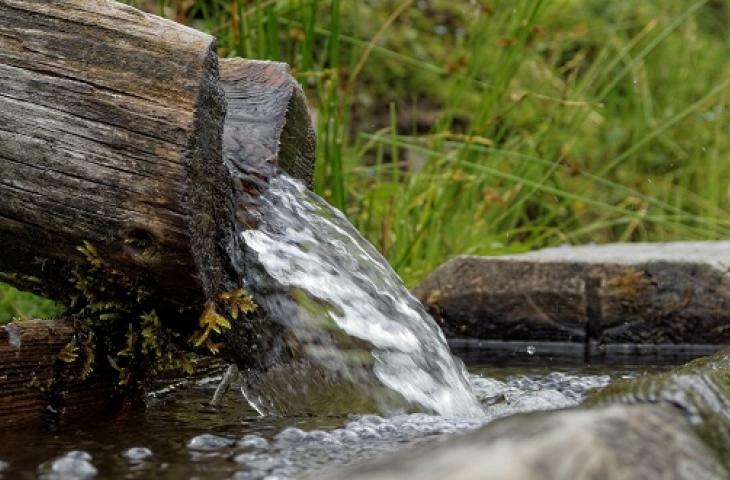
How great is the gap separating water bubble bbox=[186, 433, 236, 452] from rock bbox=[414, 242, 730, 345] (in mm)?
1622

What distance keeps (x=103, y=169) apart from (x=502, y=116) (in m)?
2.36

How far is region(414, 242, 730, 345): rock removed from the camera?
11.4 ft

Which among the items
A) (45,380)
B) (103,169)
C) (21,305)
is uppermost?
(103,169)

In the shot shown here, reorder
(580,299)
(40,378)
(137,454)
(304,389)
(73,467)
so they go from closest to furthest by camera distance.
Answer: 1. (73,467)
2. (137,454)
3. (40,378)
4. (304,389)
5. (580,299)

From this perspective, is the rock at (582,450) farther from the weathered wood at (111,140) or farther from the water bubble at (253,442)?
the weathered wood at (111,140)

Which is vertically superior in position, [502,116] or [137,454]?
[502,116]

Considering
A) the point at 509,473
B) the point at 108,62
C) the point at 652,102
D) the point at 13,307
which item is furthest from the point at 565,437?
the point at 652,102

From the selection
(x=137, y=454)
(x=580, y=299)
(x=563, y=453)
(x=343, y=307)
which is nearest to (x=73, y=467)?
(x=137, y=454)

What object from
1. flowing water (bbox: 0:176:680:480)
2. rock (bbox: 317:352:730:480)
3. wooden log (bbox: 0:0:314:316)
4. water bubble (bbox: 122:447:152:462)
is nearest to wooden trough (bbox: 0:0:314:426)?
wooden log (bbox: 0:0:314:316)

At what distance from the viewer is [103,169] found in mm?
2014

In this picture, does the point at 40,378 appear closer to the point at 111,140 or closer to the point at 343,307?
the point at 111,140

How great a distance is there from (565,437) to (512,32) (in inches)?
110

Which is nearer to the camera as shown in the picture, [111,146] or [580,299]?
[111,146]

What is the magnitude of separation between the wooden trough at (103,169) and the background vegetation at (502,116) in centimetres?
124
